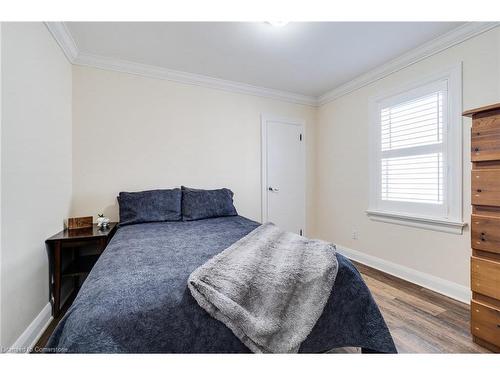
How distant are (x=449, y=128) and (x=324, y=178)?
1.76 m

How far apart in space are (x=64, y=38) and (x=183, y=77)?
3.82 ft

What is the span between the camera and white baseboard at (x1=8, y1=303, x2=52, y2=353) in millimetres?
1447

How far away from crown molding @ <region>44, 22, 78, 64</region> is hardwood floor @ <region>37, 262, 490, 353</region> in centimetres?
238

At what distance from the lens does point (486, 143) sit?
1.52 meters

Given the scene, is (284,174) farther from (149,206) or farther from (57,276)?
(57,276)

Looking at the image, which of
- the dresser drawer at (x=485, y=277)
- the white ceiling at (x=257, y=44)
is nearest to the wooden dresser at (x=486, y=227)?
the dresser drawer at (x=485, y=277)

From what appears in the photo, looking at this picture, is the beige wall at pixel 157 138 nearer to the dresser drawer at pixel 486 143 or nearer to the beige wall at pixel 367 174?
the beige wall at pixel 367 174

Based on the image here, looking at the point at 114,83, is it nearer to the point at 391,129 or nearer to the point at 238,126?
the point at 238,126

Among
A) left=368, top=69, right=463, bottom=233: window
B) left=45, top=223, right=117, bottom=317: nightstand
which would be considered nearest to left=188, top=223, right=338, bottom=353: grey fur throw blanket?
left=45, top=223, right=117, bottom=317: nightstand

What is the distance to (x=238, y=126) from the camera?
10.9 feet

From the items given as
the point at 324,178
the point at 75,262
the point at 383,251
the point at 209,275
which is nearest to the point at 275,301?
the point at 209,275

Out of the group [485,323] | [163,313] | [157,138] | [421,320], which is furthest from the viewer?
[157,138]

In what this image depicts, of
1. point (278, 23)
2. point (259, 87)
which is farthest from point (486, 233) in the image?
point (259, 87)

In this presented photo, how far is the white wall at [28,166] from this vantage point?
138cm
